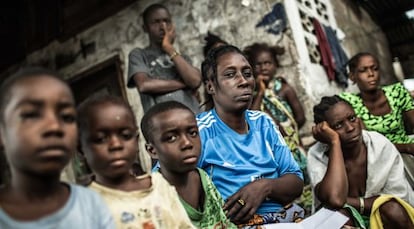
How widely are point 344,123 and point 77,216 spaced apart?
1.87 m

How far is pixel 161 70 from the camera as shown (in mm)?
3258

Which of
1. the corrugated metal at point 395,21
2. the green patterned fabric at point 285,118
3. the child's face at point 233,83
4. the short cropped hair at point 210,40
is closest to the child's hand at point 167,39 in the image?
the short cropped hair at point 210,40

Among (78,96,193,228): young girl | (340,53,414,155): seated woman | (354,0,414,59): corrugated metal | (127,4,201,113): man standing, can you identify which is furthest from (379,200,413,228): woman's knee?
(354,0,414,59): corrugated metal

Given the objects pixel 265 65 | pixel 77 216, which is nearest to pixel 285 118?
pixel 265 65

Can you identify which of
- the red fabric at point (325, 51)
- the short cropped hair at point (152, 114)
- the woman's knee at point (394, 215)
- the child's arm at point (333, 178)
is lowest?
the woman's knee at point (394, 215)

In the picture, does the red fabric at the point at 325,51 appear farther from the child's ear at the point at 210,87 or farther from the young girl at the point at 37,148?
the young girl at the point at 37,148

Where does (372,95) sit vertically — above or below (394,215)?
above

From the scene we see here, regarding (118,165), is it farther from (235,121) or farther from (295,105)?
(295,105)

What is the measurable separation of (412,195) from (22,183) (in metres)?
2.27

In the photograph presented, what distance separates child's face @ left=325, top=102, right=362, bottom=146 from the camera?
8.44 ft

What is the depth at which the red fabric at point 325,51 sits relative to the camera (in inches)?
182

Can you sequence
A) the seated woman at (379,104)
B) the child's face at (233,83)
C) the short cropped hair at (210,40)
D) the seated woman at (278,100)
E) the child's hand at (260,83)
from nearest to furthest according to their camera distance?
the child's face at (233,83) < the seated woman at (379,104) < the seated woman at (278,100) < the child's hand at (260,83) < the short cropped hair at (210,40)

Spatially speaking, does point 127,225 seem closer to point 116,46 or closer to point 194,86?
point 194,86

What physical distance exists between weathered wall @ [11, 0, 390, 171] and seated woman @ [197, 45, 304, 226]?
6.48 feet
